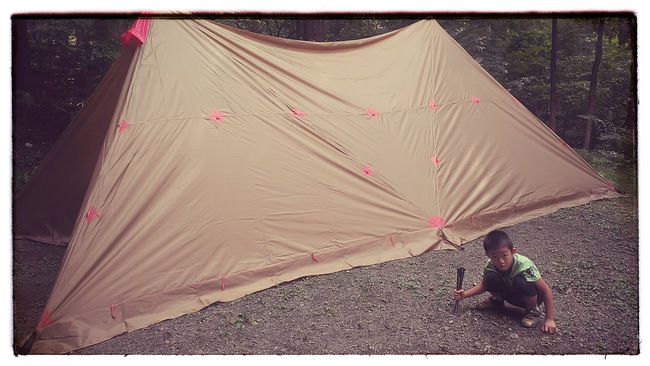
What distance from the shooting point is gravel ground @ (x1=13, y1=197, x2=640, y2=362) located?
264cm

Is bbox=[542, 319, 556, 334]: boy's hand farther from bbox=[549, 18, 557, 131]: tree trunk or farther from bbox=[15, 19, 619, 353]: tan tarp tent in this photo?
bbox=[549, 18, 557, 131]: tree trunk

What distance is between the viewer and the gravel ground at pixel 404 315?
8.66 ft

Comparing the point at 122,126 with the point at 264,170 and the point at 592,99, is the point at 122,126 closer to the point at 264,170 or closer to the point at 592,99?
the point at 264,170

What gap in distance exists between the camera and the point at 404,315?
295 cm

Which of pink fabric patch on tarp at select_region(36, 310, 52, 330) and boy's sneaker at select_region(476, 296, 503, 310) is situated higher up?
boy's sneaker at select_region(476, 296, 503, 310)

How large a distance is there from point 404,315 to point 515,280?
669 millimetres

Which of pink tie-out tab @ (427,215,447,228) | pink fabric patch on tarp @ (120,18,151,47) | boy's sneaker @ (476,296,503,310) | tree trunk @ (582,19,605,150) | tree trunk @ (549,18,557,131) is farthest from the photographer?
tree trunk @ (549,18,557,131)

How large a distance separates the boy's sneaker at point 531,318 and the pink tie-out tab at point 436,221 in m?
1.23

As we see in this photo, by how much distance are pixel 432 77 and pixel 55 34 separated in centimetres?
574

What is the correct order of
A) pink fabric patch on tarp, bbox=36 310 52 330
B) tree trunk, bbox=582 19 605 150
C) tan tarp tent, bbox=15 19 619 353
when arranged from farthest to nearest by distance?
tree trunk, bbox=582 19 605 150 < tan tarp tent, bbox=15 19 619 353 < pink fabric patch on tarp, bbox=36 310 52 330

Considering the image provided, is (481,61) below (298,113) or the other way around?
the other way around

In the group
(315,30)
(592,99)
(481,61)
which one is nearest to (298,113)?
(315,30)

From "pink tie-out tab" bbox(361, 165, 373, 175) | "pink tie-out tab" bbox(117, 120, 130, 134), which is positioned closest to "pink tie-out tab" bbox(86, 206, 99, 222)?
"pink tie-out tab" bbox(117, 120, 130, 134)

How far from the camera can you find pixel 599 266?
3480 millimetres
